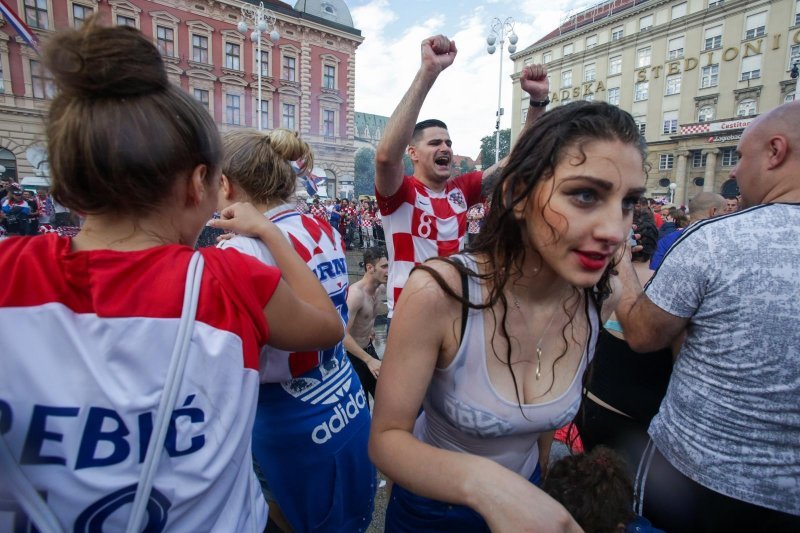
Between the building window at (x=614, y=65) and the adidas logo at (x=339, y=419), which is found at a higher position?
the building window at (x=614, y=65)

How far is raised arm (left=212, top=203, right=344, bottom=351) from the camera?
110cm

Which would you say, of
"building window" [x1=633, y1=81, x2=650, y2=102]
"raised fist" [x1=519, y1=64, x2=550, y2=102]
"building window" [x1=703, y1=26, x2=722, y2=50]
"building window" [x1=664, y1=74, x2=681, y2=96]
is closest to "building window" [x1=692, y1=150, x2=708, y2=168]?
"building window" [x1=664, y1=74, x2=681, y2=96]

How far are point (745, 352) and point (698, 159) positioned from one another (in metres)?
45.6

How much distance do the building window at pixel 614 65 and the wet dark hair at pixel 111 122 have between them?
169 ft

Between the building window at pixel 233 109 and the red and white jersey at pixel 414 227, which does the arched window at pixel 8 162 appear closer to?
the building window at pixel 233 109

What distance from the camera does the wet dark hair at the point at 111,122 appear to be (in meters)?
0.86

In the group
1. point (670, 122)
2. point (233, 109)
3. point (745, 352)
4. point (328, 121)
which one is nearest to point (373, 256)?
point (745, 352)

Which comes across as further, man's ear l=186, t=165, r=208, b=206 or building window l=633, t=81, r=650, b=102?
building window l=633, t=81, r=650, b=102

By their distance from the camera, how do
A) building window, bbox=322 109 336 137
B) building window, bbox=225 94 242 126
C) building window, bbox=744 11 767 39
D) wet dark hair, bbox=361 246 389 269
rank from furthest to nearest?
building window, bbox=322 109 336 137 → building window, bbox=744 11 767 39 → building window, bbox=225 94 242 126 → wet dark hair, bbox=361 246 389 269

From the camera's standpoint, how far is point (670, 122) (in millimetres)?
40062

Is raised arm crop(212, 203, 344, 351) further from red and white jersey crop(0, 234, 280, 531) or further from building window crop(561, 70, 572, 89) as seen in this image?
building window crop(561, 70, 572, 89)

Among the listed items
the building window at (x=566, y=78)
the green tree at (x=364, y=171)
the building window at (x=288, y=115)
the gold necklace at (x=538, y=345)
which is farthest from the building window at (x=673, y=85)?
the gold necklace at (x=538, y=345)

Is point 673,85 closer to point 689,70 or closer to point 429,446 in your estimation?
point 689,70

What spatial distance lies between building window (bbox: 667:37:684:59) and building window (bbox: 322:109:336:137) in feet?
105
